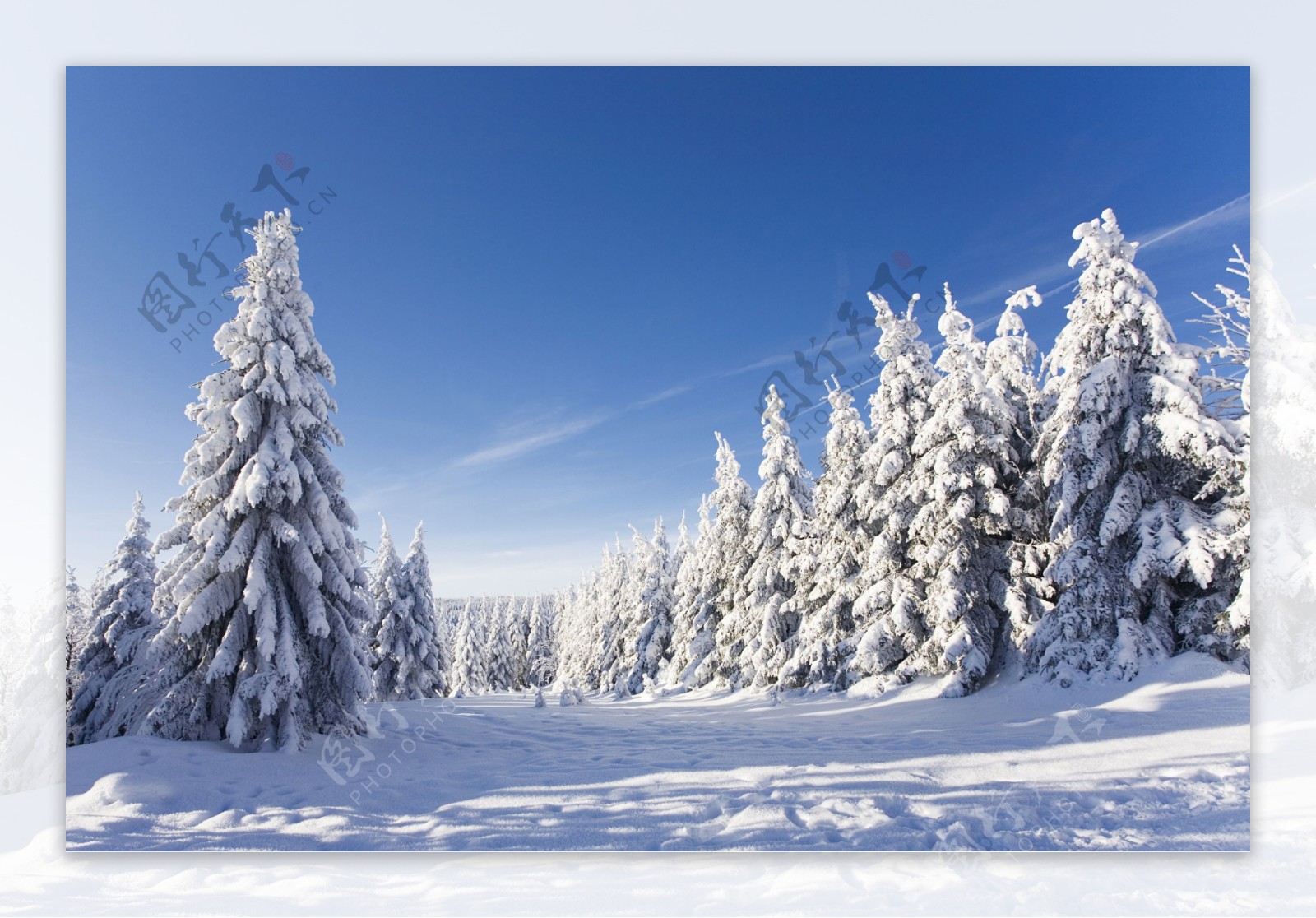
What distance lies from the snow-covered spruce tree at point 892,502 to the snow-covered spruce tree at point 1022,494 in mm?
1463

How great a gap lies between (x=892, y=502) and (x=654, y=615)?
55.0 ft

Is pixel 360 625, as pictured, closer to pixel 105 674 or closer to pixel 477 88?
pixel 105 674

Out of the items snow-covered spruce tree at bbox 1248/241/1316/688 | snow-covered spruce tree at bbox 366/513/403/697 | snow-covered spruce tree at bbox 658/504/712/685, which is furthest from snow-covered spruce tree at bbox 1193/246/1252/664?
snow-covered spruce tree at bbox 366/513/403/697

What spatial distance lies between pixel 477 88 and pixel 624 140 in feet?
6.13

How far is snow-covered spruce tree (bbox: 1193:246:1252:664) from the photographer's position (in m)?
7.23

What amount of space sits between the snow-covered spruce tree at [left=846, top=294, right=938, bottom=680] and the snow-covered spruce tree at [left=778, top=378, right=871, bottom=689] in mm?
568

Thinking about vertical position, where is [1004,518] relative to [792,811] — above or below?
above

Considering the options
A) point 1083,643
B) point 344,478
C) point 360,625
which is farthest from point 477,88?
point 1083,643

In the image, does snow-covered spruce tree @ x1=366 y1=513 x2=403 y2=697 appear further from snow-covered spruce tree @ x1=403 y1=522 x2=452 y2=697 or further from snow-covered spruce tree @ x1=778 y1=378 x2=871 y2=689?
snow-covered spruce tree @ x1=778 y1=378 x2=871 y2=689

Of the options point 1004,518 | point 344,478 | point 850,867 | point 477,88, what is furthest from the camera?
point 1004,518

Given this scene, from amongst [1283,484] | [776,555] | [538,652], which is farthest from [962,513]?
[538,652]

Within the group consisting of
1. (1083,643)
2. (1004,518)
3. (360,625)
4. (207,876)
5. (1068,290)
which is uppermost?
(1068,290)

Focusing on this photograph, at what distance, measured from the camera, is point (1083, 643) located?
9727 mm

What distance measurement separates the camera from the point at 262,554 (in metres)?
7.87
